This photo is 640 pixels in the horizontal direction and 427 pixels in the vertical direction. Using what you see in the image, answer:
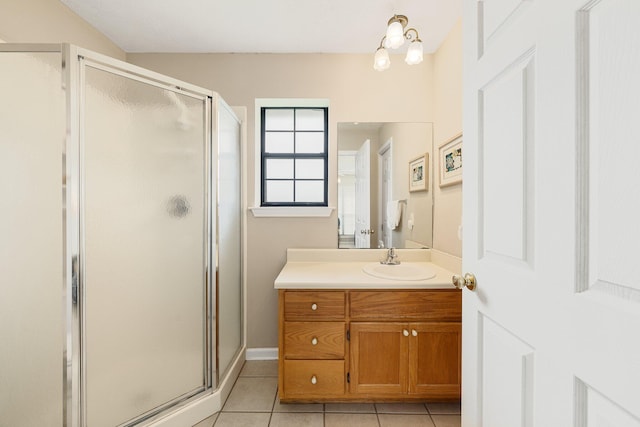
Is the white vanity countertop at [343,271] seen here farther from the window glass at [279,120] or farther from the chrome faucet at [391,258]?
the window glass at [279,120]

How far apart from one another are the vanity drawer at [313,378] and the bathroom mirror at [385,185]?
0.87 metres

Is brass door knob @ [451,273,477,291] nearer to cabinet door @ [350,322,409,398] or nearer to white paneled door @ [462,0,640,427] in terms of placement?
white paneled door @ [462,0,640,427]

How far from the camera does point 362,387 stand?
1658mm

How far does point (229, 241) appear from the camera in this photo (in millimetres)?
1966

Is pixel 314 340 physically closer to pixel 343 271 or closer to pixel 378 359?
pixel 378 359

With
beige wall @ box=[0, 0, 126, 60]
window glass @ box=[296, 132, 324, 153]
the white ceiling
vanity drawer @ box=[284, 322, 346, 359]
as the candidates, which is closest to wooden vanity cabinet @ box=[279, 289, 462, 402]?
vanity drawer @ box=[284, 322, 346, 359]

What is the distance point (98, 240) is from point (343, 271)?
1.32 metres

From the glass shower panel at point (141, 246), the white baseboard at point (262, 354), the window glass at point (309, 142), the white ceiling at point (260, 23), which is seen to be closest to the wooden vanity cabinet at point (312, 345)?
the glass shower panel at point (141, 246)

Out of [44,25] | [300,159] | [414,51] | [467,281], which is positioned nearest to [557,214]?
[467,281]

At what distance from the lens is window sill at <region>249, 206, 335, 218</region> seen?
2229 millimetres

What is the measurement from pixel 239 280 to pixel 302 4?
6.01ft

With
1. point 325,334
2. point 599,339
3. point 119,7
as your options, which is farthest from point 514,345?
point 119,7

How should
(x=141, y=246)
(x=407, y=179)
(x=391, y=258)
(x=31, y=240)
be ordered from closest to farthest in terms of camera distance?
(x=31, y=240)
(x=141, y=246)
(x=391, y=258)
(x=407, y=179)

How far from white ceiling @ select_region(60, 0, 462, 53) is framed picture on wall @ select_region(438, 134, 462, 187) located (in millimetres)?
754
